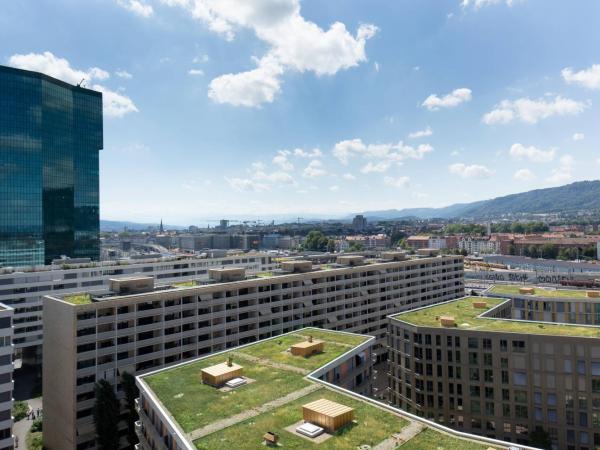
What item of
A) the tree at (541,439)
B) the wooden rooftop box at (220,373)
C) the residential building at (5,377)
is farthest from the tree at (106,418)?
the tree at (541,439)

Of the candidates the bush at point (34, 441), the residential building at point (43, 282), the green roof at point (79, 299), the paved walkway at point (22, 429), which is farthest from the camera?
the residential building at point (43, 282)

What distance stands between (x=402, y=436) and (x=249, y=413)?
41.3 ft

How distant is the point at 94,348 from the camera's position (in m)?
57.1

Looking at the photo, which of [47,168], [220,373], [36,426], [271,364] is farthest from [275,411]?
[47,168]

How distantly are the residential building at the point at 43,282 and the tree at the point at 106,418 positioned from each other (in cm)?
3743

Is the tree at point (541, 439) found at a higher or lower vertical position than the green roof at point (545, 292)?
lower

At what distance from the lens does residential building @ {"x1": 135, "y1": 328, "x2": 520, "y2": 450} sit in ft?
95.7

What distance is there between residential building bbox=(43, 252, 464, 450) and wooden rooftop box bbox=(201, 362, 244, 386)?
24.3m

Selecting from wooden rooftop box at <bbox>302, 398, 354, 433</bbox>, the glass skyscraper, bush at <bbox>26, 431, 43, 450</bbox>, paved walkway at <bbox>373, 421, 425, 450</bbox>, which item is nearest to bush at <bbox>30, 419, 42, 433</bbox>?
bush at <bbox>26, 431, 43, 450</bbox>

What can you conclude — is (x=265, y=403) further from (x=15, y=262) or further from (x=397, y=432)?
(x=15, y=262)

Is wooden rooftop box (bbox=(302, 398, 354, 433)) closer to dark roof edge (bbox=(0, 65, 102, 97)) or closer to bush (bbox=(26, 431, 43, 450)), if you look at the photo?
bush (bbox=(26, 431, 43, 450))

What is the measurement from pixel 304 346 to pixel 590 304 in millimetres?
70143

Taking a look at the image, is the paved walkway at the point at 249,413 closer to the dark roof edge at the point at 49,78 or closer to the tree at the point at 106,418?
the tree at the point at 106,418

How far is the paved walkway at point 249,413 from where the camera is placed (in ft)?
101
